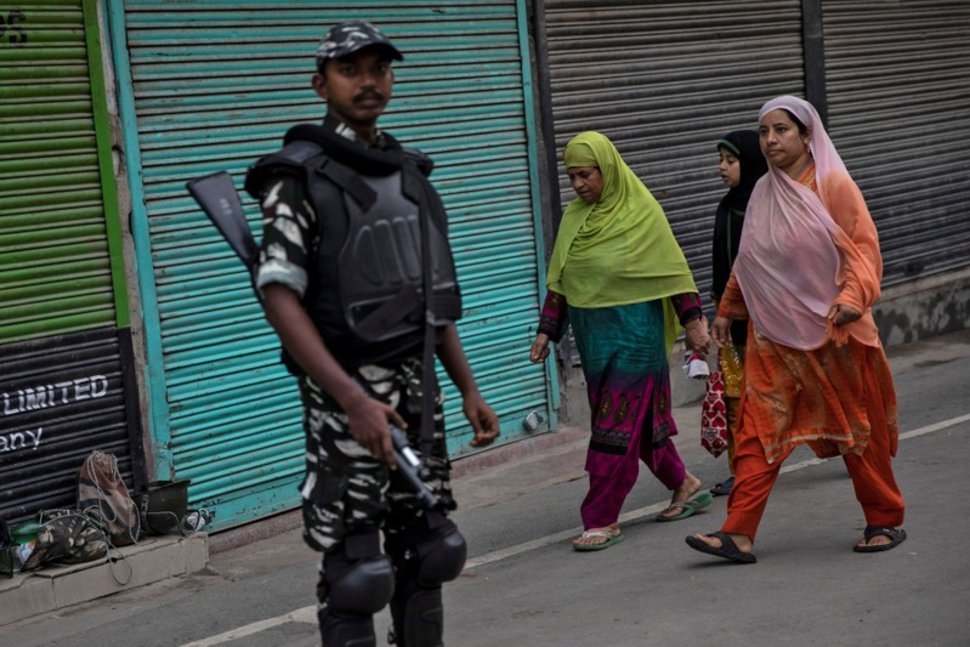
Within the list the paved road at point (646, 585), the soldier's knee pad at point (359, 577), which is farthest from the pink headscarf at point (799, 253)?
the soldier's knee pad at point (359, 577)

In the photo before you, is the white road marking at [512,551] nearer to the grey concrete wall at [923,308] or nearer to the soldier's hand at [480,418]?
the soldier's hand at [480,418]

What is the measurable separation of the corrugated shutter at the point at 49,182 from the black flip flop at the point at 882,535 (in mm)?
3414

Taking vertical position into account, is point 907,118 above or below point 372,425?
above

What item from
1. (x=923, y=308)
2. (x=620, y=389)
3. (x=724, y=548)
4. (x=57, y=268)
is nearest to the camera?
(x=724, y=548)

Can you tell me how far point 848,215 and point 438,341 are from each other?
241 cm

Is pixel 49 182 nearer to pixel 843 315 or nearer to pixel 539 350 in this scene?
pixel 539 350

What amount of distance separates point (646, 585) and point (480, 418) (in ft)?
6.37

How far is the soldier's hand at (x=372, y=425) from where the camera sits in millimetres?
3957

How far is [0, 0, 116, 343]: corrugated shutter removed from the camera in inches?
271

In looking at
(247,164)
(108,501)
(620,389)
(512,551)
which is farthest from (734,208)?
(108,501)

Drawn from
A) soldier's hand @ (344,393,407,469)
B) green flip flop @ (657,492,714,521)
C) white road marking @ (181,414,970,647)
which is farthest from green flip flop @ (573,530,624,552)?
soldier's hand @ (344,393,407,469)

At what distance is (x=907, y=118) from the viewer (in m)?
13.0

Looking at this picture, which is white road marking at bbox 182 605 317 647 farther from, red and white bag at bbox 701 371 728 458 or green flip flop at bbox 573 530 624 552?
red and white bag at bbox 701 371 728 458

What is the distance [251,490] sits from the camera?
7.93 m
